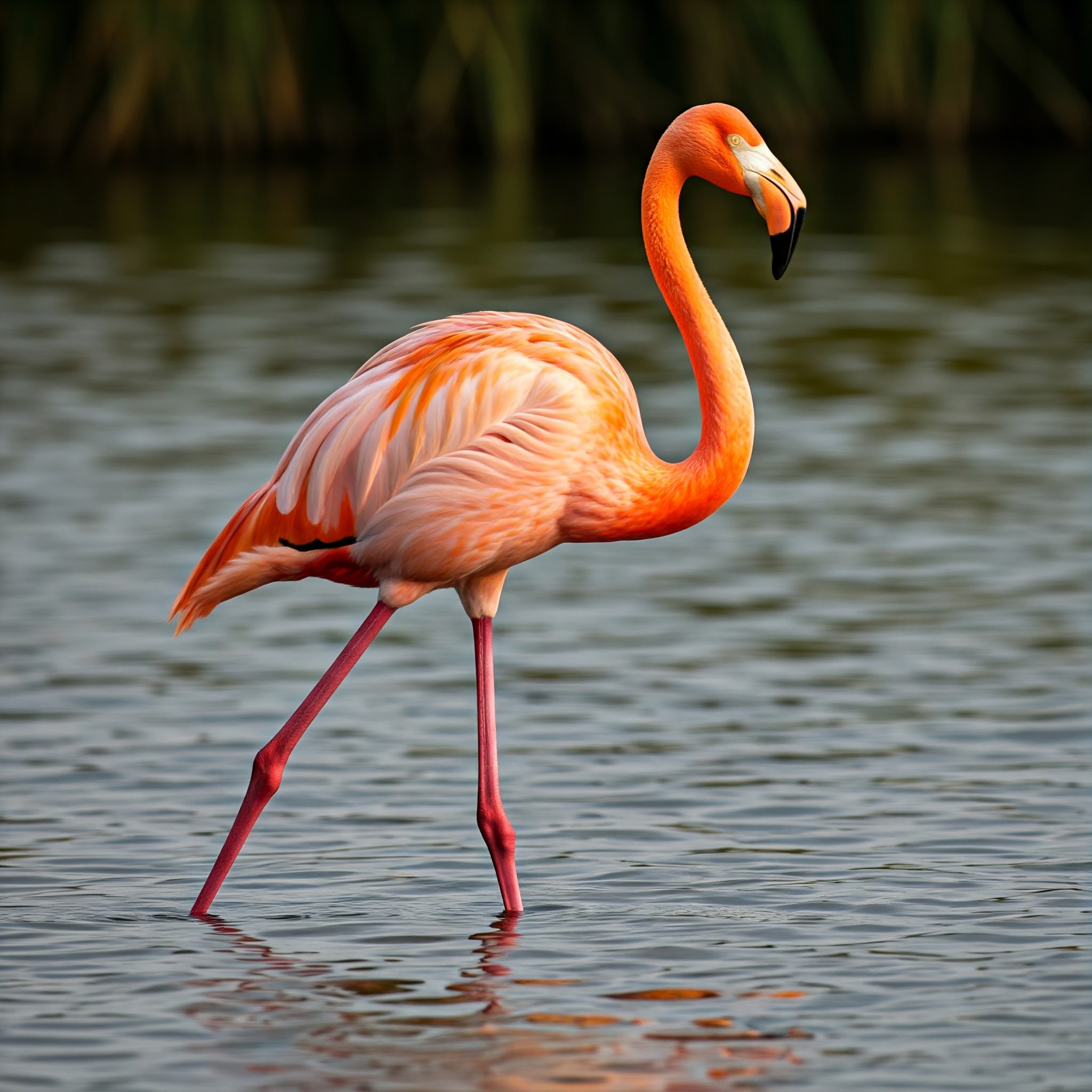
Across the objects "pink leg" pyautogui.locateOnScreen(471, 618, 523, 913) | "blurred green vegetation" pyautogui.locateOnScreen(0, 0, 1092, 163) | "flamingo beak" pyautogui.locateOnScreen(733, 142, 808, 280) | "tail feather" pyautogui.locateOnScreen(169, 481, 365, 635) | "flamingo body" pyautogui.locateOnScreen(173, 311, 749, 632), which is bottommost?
"pink leg" pyautogui.locateOnScreen(471, 618, 523, 913)

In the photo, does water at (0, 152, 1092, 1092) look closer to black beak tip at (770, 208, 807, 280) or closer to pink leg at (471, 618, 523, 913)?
pink leg at (471, 618, 523, 913)

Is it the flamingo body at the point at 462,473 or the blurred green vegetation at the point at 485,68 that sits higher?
the blurred green vegetation at the point at 485,68

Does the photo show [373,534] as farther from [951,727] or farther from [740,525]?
[740,525]

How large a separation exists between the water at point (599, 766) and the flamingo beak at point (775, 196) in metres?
1.72

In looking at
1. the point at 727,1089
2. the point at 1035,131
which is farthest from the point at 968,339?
the point at 1035,131

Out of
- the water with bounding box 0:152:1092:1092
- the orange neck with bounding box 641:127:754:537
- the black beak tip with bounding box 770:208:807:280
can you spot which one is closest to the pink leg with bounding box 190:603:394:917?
the water with bounding box 0:152:1092:1092

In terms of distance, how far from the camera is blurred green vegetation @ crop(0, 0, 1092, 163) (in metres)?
26.1

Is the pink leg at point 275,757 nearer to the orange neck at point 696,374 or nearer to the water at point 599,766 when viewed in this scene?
the water at point 599,766

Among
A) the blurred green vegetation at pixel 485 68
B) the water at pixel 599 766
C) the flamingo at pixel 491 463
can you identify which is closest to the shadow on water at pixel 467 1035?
the water at pixel 599 766

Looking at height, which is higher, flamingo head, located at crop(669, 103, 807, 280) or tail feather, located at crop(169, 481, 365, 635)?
flamingo head, located at crop(669, 103, 807, 280)

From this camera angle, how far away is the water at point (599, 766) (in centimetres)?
516

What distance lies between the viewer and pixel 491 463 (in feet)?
18.7

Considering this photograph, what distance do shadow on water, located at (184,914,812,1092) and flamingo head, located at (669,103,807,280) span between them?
188cm

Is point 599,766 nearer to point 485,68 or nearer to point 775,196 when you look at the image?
point 775,196
